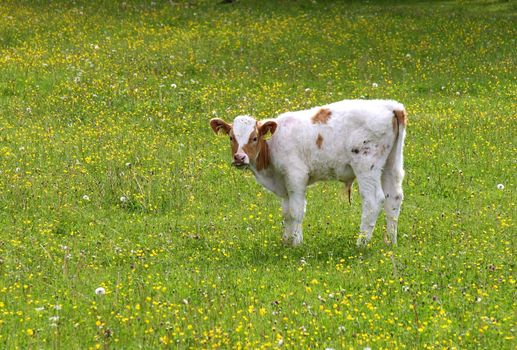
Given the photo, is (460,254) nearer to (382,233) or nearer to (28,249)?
(382,233)

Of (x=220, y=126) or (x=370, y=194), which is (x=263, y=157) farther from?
(x=370, y=194)

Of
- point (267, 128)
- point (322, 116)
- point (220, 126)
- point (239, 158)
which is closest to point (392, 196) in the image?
point (322, 116)

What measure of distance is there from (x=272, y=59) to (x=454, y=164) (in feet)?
35.7

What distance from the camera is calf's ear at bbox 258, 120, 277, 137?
13184mm

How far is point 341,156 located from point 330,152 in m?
0.17

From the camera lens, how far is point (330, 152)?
13297 millimetres

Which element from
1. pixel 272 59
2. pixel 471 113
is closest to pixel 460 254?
pixel 471 113

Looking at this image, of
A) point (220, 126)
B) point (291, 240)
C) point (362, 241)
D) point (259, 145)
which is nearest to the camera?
point (362, 241)

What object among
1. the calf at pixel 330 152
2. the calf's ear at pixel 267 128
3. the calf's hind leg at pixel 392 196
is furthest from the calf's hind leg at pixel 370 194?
the calf's ear at pixel 267 128

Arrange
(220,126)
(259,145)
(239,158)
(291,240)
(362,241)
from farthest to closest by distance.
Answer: (220,126) < (291,240) < (259,145) < (362,241) < (239,158)

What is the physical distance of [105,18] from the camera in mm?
32562

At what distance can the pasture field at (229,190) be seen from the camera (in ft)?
33.6

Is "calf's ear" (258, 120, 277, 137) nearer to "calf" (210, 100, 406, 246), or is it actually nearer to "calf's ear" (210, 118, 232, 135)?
"calf" (210, 100, 406, 246)

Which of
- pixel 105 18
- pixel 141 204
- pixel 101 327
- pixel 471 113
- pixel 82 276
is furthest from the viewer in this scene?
pixel 105 18
